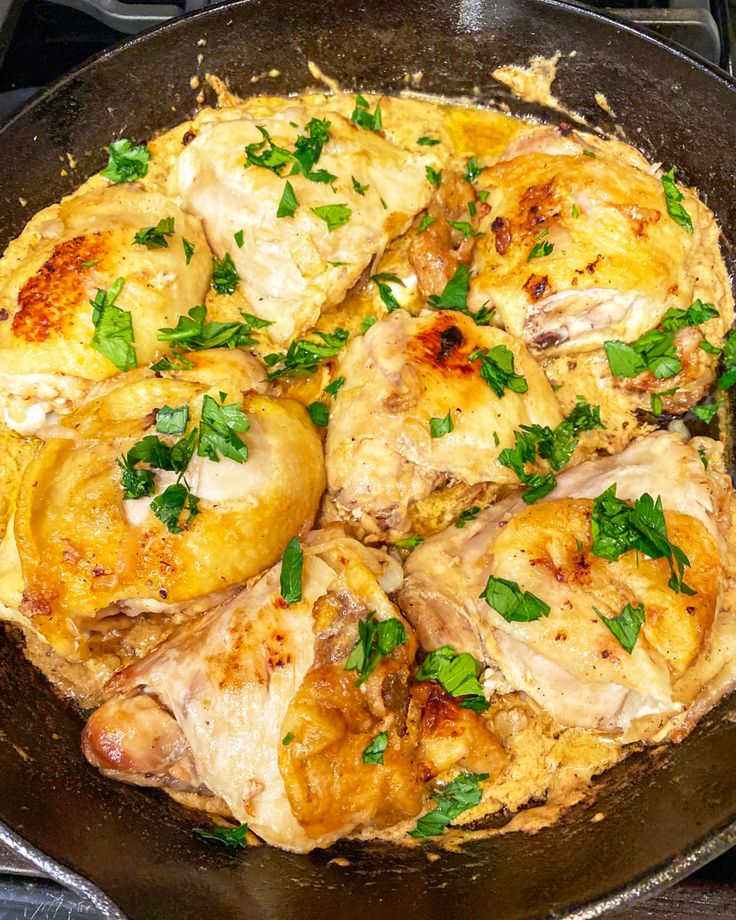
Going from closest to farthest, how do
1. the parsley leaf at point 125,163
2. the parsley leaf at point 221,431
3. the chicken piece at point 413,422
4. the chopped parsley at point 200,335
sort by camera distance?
1. the parsley leaf at point 221,431
2. the chicken piece at point 413,422
3. the chopped parsley at point 200,335
4. the parsley leaf at point 125,163

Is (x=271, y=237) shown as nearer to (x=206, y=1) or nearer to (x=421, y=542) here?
(x=421, y=542)

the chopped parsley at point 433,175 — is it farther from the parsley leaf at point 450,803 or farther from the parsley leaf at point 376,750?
the parsley leaf at point 450,803

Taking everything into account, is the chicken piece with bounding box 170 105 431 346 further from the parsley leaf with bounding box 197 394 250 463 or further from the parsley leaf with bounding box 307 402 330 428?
the parsley leaf with bounding box 197 394 250 463

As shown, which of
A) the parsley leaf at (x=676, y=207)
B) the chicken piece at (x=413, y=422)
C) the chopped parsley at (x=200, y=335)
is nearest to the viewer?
the chicken piece at (x=413, y=422)

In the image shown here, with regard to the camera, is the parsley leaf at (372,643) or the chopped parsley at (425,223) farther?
the chopped parsley at (425,223)

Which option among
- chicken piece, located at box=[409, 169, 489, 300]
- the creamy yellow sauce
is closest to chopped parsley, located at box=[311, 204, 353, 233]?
the creamy yellow sauce

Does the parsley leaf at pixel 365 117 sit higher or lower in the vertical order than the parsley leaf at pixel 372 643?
higher

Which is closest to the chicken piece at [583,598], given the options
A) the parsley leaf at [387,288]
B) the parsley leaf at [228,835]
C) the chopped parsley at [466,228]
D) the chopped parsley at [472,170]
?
the parsley leaf at [228,835]
